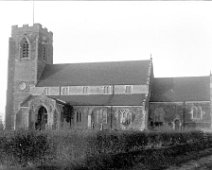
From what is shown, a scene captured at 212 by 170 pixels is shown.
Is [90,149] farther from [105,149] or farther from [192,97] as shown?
[192,97]

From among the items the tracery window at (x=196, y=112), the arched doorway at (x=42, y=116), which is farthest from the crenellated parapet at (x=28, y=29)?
the tracery window at (x=196, y=112)

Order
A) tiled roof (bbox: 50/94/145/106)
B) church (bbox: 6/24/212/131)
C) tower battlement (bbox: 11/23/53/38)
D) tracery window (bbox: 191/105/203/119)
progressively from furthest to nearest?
tower battlement (bbox: 11/23/53/38) → tiled roof (bbox: 50/94/145/106) → tracery window (bbox: 191/105/203/119) → church (bbox: 6/24/212/131)

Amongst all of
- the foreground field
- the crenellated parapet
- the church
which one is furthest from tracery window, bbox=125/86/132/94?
the foreground field

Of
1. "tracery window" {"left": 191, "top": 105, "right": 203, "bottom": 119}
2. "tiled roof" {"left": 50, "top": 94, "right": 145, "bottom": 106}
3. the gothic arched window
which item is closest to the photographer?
"tracery window" {"left": 191, "top": 105, "right": 203, "bottom": 119}

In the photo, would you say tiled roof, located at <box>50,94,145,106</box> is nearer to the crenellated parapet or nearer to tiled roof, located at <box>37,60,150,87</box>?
tiled roof, located at <box>37,60,150,87</box>

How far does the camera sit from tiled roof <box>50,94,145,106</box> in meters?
59.4

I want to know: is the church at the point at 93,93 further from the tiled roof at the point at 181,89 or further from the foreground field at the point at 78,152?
the foreground field at the point at 78,152

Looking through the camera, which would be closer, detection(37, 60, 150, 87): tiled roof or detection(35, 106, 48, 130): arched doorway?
detection(35, 106, 48, 130): arched doorway

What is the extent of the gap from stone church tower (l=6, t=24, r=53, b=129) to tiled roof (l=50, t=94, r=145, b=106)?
6.84m

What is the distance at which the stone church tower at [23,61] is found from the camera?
2611 inches

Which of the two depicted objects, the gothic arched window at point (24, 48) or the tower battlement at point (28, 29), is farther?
the gothic arched window at point (24, 48)

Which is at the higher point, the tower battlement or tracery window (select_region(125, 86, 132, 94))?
the tower battlement

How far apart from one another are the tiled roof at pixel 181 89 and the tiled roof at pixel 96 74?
10.9 feet

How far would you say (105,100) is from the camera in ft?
201
